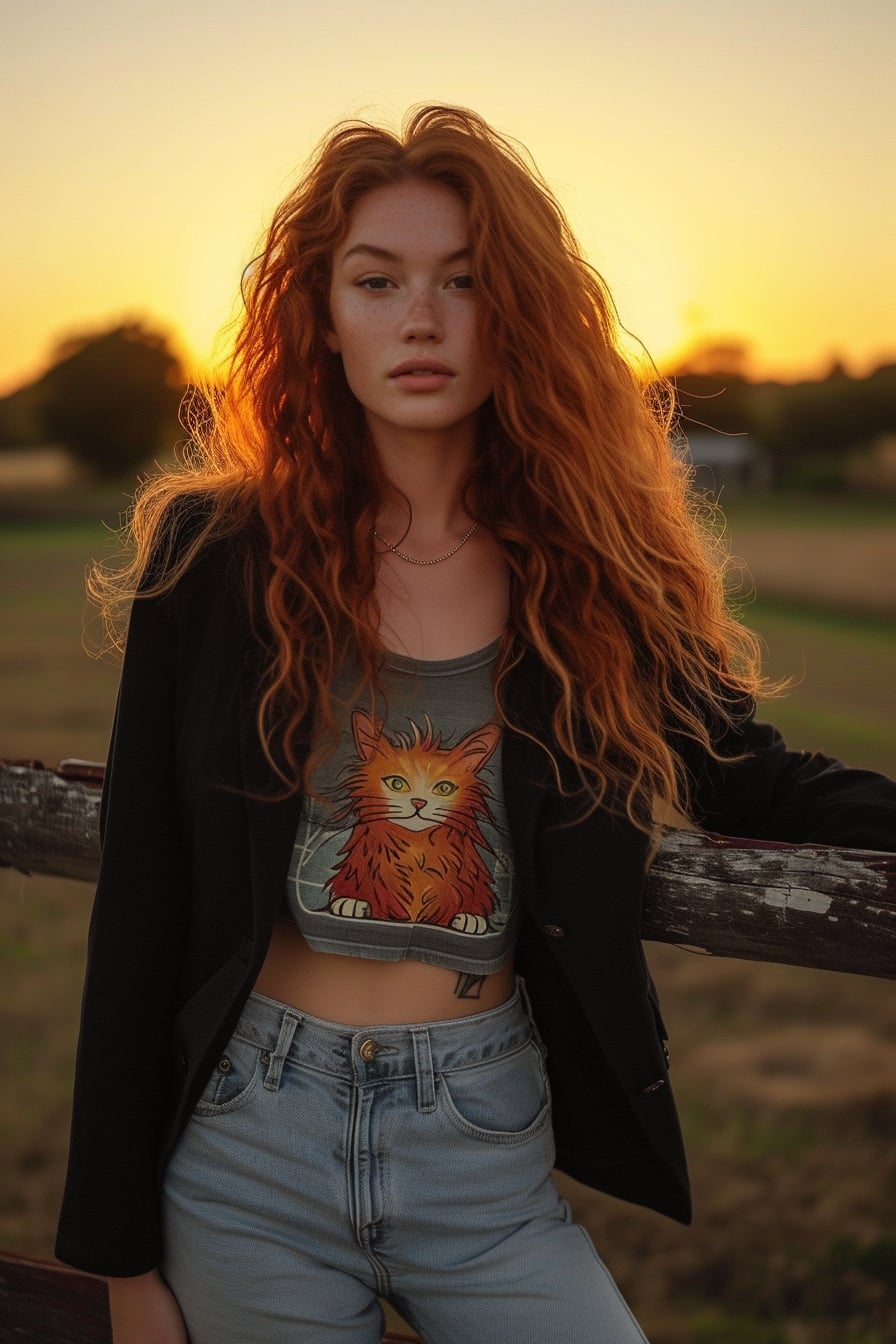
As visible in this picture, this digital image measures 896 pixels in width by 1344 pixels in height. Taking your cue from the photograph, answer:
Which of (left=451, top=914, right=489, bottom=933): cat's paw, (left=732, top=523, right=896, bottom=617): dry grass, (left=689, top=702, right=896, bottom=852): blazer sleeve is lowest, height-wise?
(left=451, top=914, right=489, bottom=933): cat's paw

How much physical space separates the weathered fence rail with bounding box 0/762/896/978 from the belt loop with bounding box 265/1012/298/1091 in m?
0.58

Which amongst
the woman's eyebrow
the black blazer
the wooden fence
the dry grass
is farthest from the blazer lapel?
the dry grass

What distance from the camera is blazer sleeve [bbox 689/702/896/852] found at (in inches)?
80.3

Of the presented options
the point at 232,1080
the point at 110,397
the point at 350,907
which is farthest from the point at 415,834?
the point at 110,397

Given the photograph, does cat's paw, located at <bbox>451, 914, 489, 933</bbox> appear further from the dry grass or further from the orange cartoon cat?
the dry grass

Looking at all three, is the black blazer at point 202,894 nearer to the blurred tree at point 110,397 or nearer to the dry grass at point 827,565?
the dry grass at point 827,565

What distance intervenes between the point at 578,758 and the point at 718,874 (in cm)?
28

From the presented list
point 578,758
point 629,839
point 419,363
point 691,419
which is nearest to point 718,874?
point 629,839

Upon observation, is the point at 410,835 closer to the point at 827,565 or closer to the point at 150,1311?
the point at 150,1311

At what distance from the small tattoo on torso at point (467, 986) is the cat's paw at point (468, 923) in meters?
0.07

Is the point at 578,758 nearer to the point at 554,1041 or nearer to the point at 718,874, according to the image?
the point at 718,874

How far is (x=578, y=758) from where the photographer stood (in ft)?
6.35

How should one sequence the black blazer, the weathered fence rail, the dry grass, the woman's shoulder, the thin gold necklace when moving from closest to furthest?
the weathered fence rail → the black blazer → the woman's shoulder → the thin gold necklace → the dry grass

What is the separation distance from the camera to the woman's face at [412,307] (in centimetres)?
200
